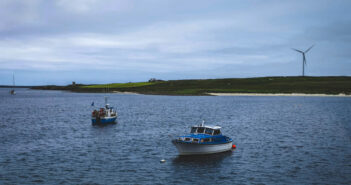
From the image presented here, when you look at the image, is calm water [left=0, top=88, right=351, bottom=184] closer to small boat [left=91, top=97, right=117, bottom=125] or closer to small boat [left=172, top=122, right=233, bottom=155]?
small boat [left=172, top=122, right=233, bottom=155]

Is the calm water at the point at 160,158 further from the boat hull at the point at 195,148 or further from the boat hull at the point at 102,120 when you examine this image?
the boat hull at the point at 102,120

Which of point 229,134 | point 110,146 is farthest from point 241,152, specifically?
point 110,146

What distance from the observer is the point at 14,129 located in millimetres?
64750

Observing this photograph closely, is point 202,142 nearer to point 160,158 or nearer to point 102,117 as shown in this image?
point 160,158

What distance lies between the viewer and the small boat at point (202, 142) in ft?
128

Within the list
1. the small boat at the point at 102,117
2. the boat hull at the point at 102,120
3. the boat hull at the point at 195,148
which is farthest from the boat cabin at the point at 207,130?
the boat hull at the point at 102,120

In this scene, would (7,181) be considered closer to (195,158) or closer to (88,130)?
(195,158)

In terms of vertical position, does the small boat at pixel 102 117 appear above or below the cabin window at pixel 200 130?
below

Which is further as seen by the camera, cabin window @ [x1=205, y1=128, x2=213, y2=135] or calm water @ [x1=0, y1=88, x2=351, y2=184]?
cabin window @ [x1=205, y1=128, x2=213, y2=135]

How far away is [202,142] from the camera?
39.5 m

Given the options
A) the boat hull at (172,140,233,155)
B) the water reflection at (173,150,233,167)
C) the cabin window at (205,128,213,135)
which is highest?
the cabin window at (205,128,213,135)

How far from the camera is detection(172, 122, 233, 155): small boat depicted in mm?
39031

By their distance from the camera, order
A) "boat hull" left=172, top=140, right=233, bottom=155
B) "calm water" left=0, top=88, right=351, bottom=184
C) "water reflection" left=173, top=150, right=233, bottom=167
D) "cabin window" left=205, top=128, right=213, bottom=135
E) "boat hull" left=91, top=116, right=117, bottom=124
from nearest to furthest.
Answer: "calm water" left=0, top=88, right=351, bottom=184
"water reflection" left=173, top=150, right=233, bottom=167
"boat hull" left=172, top=140, right=233, bottom=155
"cabin window" left=205, top=128, right=213, bottom=135
"boat hull" left=91, top=116, right=117, bottom=124

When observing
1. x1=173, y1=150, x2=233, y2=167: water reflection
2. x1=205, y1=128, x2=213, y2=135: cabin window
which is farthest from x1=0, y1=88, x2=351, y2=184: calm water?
x1=205, y1=128, x2=213, y2=135: cabin window
